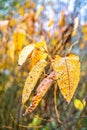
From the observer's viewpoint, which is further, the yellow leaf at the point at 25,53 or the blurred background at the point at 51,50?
the blurred background at the point at 51,50

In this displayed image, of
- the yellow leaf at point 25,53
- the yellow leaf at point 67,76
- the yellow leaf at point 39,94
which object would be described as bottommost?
the yellow leaf at point 39,94

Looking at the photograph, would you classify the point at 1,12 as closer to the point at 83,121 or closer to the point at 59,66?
the point at 83,121

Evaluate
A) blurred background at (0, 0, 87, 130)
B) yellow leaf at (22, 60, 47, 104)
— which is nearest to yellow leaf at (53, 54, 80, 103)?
yellow leaf at (22, 60, 47, 104)

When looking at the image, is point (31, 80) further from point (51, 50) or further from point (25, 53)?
point (51, 50)

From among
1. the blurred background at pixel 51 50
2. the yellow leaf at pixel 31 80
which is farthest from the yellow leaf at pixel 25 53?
the blurred background at pixel 51 50

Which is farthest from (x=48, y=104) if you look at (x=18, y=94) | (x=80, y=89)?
(x=18, y=94)

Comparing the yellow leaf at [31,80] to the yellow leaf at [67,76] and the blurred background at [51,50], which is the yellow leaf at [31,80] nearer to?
the yellow leaf at [67,76]

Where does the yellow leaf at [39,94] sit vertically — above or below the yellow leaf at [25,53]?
below

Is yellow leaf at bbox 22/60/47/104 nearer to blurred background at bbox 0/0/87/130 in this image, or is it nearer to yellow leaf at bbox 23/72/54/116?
yellow leaf at bbox 23/72/54/116

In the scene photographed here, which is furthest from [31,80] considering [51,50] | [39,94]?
[51,50]
